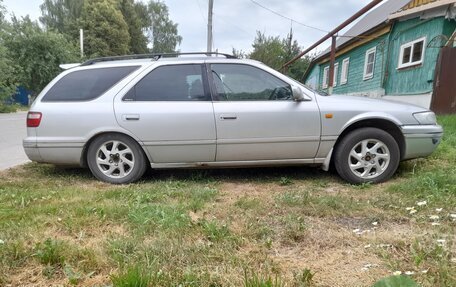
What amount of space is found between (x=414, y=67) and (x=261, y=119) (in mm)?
9454

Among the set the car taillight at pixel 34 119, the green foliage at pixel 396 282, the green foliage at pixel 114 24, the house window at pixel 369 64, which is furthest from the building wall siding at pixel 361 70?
the green foliage at pixel 114 24

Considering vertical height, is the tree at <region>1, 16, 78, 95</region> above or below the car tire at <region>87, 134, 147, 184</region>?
above

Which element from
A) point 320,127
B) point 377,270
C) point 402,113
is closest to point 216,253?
point 377,270

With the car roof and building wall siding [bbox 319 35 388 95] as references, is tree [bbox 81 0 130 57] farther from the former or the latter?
the car roof

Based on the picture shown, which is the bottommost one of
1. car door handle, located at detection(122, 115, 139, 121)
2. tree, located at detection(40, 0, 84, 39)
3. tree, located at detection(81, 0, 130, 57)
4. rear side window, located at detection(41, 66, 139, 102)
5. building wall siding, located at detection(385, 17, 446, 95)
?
car door handle, located at detection(122, 115, 139, 121)

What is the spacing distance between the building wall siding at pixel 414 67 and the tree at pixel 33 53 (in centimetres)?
2523

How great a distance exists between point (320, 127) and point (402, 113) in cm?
103

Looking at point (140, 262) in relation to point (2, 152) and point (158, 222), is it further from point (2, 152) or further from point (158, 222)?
point (2, 152)

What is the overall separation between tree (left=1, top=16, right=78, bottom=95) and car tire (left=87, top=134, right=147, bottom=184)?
26.4 m

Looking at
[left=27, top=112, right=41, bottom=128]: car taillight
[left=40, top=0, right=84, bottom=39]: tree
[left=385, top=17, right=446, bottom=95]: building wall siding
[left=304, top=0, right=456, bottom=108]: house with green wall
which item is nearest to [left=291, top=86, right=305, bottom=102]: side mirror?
[left=27, top=112, right=41, bottom=128]: car taillight

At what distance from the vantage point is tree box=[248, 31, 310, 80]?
3157 cm

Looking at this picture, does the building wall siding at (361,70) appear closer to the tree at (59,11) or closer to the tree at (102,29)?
the tree at (102,29)

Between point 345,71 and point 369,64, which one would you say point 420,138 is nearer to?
point 369,64

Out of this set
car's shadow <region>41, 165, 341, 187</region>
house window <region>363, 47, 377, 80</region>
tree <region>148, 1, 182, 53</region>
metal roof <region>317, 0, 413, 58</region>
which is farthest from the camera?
tree <region>148, 1, 182, 53</region>
